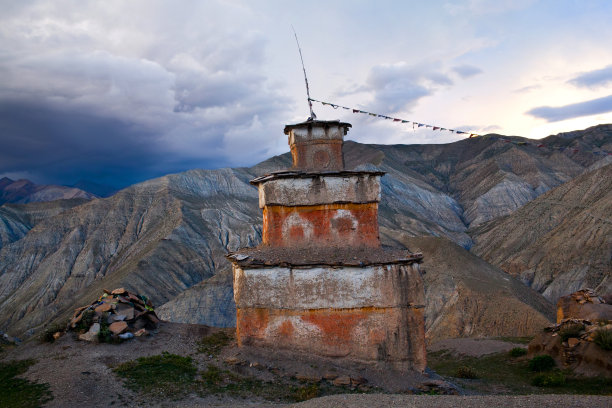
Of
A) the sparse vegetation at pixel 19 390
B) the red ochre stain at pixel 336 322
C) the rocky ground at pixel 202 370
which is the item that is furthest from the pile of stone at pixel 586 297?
the sparse vegetation at pixel 19 390

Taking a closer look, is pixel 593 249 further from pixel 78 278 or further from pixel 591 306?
pixel 78 278

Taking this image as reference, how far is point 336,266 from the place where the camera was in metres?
11.6

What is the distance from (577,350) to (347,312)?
8.44 meters

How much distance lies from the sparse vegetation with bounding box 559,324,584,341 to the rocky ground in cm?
605

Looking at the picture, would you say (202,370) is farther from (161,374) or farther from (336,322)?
(336,322)

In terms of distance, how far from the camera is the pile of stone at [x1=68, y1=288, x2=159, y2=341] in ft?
38.3

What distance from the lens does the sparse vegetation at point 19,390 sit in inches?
328

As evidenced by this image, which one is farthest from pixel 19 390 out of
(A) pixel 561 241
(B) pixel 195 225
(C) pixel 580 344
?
(B) pixel 195 225

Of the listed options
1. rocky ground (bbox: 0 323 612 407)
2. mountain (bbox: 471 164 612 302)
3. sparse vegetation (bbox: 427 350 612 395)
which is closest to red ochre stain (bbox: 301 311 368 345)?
rocky ground (bbox: 0 323 612 407)

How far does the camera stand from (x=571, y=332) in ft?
48.9

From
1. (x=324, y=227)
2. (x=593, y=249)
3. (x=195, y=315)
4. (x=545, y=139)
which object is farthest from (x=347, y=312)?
(x=545, y=139)

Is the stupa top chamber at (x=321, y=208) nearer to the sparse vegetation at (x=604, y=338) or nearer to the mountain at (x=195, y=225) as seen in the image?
the sparse vegetation at (x=604, y=338)

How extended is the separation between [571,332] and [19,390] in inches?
632

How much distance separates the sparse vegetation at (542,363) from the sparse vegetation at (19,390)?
14633 mm
